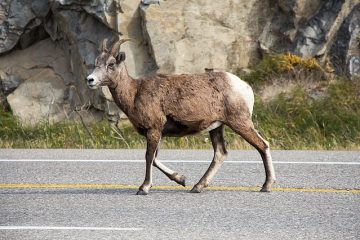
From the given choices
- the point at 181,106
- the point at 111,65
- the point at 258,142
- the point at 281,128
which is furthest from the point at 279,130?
the point at 111,65

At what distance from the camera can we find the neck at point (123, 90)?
992cm

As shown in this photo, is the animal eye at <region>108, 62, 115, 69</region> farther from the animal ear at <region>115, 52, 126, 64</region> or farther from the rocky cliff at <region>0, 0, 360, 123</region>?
the rocky cliff at <region>0, 0, 360, 123</region>

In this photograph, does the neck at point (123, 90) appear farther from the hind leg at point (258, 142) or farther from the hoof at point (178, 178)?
the hind leg at point (258, 142)

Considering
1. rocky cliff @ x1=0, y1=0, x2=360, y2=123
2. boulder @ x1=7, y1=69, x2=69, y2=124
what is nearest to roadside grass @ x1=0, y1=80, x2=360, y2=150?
rocky cliff @ x1=0, y1=0, x2=360, y2=123

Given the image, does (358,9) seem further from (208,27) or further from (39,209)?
(39,209)

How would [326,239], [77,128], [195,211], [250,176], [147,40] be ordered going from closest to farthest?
[326,239] < [195,211] < [250,176] < [77,128] < [147,40]

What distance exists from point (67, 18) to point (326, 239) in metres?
12.0

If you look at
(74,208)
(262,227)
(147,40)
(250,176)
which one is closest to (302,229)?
(262,227)

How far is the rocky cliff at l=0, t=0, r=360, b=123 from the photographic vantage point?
1752cm

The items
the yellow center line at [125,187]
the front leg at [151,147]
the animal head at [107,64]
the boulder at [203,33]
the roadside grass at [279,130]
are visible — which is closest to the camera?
the front leg at [151,147]

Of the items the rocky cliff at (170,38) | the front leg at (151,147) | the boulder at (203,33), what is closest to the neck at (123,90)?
the front leg at (151,147)

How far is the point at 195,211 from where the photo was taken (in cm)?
862

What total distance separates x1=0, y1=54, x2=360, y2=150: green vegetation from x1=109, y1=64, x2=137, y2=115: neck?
433 cm

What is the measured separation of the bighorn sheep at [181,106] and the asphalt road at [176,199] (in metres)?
0.54
